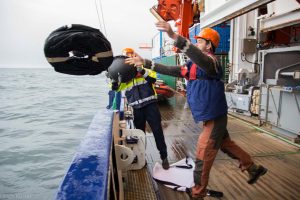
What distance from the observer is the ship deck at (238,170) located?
3.04 meters

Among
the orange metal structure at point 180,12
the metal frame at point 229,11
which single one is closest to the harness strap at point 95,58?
the metal frame at point 229,11

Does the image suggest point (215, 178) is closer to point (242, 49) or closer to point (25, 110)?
point (242, 49)

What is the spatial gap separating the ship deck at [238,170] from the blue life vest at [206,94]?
3.62ft

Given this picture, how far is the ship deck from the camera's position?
3.04 metres

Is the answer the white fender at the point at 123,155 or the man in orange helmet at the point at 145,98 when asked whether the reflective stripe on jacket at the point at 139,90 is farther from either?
the white fender at the point at 123,155

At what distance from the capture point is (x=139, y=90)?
3.58m

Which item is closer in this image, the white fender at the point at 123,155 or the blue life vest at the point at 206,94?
the blue life vest at the point at 206,94

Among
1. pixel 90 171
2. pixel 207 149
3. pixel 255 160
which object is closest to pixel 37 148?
pixel 255 160

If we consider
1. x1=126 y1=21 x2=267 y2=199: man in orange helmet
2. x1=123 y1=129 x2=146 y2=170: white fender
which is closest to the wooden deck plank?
x1=123 y1=129 x2=146 y2=170: white fender

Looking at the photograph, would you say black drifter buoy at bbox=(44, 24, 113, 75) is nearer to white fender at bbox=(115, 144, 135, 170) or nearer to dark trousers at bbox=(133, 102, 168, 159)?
white fender at bbox=(115, 144, 135, 170)

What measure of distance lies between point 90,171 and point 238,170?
2.79 meters

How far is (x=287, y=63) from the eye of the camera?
579cm

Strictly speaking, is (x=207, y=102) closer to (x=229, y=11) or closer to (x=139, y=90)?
(x=139, y=90)

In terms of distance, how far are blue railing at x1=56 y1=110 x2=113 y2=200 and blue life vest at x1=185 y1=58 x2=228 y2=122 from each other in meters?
0.88
